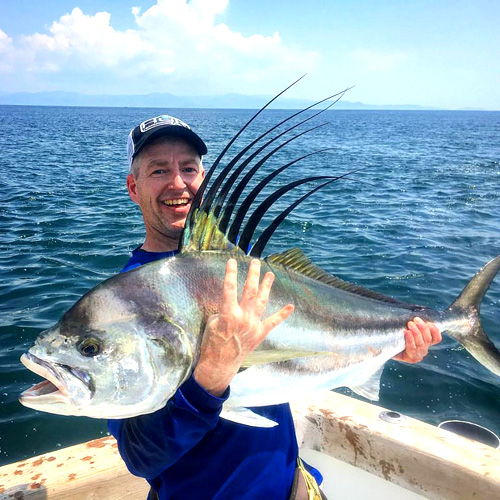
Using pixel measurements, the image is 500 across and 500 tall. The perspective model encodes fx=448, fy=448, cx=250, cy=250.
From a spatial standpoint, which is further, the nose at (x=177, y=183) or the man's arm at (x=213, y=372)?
the nose at (x=177, y=183)

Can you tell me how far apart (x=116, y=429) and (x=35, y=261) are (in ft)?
28.9

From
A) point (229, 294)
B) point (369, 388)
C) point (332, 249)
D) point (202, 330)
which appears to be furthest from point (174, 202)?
point (332, 249)

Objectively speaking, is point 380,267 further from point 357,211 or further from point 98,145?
point 98,145

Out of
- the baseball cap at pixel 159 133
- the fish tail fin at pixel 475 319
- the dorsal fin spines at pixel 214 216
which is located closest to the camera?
the dorsal fin spines at pixel 214 216

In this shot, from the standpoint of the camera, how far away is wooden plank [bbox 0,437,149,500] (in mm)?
3082

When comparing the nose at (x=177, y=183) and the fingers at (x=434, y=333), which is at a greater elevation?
the nose at (x=177, y=183)

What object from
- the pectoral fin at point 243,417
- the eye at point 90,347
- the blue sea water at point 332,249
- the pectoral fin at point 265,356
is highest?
the eye at point 90,347

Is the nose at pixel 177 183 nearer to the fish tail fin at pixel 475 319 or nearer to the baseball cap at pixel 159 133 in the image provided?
the baseball cap at pixel 159 133

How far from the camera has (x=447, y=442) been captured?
3.38 meters

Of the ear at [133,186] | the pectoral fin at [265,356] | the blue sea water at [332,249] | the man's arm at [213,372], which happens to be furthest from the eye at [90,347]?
the blue sea water at [332,249]

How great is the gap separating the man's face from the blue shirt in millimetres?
1332

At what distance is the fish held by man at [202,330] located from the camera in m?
1.88

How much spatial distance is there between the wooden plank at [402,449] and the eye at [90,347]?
7.67 feet

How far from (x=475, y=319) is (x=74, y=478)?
3.18 meters
